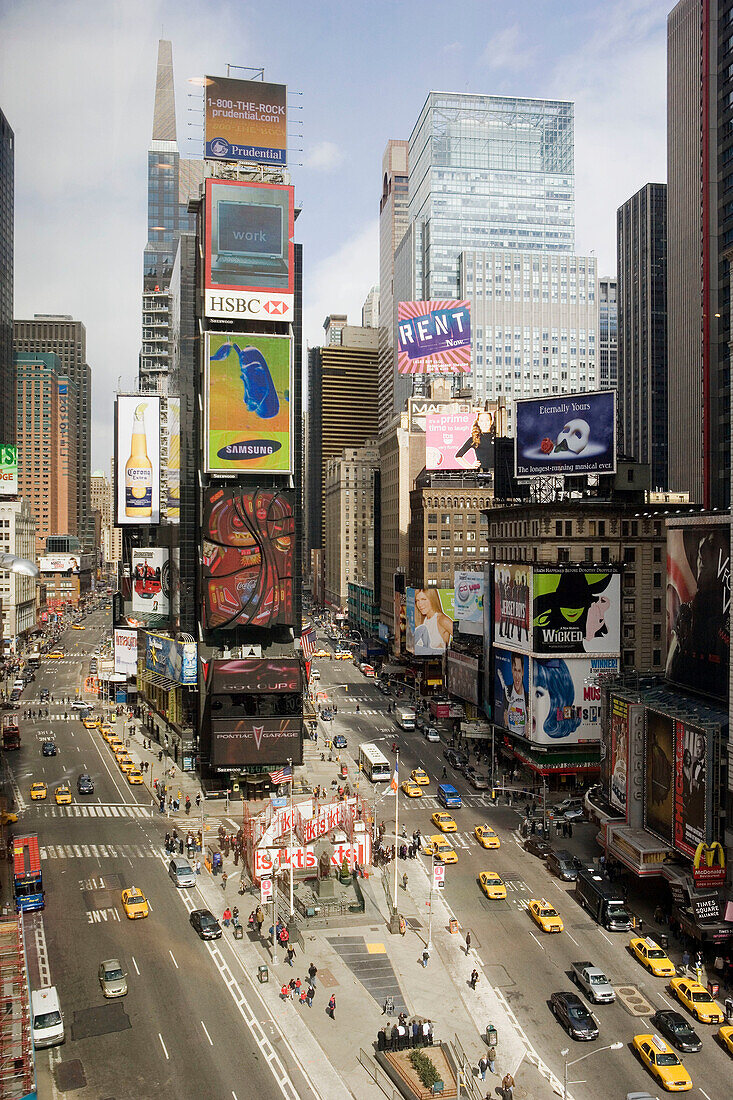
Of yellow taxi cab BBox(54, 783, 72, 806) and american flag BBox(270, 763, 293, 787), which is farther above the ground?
american flag BBox(270, 763, 293, 787)

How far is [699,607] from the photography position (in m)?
63.7

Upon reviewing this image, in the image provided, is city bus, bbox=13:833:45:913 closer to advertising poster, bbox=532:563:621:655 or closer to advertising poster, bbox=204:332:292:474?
advertising poster, bbox=204:332:292:474

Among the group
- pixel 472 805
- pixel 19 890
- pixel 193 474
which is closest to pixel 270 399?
pixel 193 474

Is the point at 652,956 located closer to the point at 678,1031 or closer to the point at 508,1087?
the point at 678,1031

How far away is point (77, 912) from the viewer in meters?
56.8

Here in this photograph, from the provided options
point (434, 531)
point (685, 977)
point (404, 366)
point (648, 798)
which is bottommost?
point (685, 977)

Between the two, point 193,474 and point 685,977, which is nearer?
point 685,977

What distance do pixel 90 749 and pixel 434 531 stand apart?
194 feet

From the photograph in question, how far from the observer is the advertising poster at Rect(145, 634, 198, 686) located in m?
94.9

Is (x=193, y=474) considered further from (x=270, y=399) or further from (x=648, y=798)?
(x=648, y=798)

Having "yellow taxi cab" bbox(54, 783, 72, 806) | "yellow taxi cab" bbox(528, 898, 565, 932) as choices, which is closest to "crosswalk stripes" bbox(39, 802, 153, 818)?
"yellow taxi cab" bbox(54, 783, 72, 806)

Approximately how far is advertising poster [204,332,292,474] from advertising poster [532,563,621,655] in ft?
91.5

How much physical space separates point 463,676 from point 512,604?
18.3 metres

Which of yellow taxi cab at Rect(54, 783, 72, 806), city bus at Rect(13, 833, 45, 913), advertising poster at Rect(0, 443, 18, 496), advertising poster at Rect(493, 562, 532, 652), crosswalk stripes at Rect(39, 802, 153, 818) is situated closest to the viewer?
city bus at Rect(13, 833, 45, 913)
